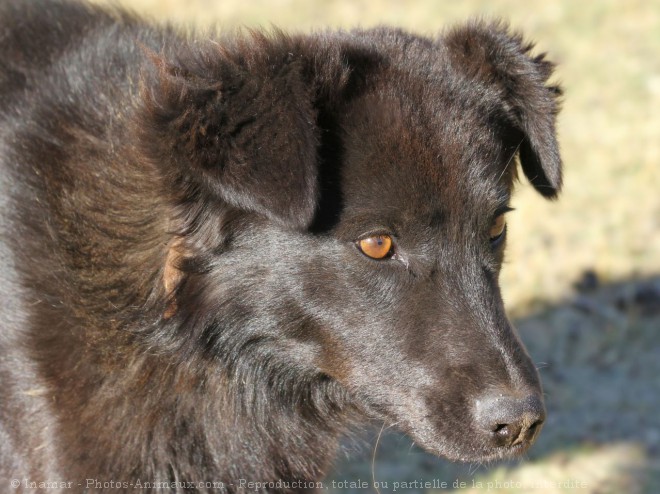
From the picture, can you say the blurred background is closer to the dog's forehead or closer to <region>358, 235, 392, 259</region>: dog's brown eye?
<region>358, 235, 392, 259</region>: dog's brown eye

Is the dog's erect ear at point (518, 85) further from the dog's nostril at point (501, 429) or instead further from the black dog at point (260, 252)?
the dog's nostril at point (501, 429)

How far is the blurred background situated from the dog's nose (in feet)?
2.51

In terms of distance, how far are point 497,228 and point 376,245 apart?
594 mm

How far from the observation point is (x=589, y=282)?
643 centimetres

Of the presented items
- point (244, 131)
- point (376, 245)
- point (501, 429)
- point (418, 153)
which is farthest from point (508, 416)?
point (244, 131)

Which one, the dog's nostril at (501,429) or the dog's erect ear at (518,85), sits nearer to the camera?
the dog's nostril at (501,429)

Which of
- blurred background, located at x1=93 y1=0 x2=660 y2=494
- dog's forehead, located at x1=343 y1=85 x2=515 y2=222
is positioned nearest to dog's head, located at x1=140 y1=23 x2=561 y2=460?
dog's forehead, located at x1=343 y1=85 x2=515 y2=222

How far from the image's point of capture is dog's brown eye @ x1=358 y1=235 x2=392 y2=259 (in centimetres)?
318

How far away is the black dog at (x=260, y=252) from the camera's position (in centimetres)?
309

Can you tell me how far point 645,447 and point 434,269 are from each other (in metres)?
2.74

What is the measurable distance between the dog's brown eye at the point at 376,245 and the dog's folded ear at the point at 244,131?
0.34 meters

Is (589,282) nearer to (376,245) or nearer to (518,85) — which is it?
(518,85)

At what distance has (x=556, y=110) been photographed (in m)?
3.68

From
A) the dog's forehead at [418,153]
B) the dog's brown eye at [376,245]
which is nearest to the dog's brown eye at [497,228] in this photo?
the dog's forehead at [418,153]
